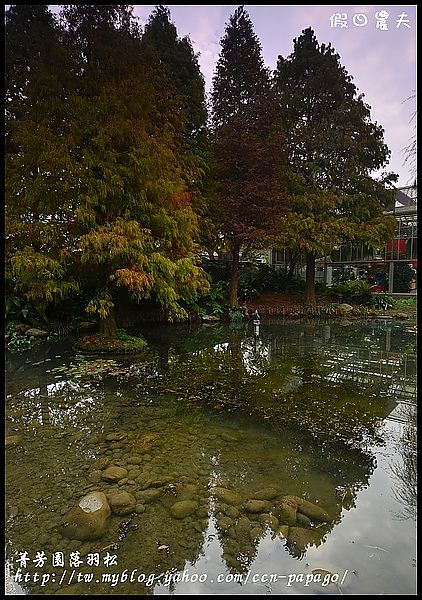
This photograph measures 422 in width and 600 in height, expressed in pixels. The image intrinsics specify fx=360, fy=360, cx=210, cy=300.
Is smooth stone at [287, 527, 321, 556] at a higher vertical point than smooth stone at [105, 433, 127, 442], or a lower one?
lower

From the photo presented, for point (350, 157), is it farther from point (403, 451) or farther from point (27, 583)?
point (27, 583)

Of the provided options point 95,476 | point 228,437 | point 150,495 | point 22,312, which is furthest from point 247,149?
point 150,495

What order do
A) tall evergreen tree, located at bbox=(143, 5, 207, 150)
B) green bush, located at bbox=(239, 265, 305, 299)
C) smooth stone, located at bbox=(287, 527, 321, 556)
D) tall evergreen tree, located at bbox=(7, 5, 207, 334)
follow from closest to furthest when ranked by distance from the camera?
smooth stone, located at bbox=(287, 527, 321, 556) < tall evergreen tree, located at bbox=(7, 5, 207, 334) < tall evergreen tree, located at bbox=(143, 5, 207, 150) < green bush, located at bbox=(239, 265, 305, 299)

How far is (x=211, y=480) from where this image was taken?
2934 mm

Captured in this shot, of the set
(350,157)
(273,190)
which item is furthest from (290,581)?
(350,157)

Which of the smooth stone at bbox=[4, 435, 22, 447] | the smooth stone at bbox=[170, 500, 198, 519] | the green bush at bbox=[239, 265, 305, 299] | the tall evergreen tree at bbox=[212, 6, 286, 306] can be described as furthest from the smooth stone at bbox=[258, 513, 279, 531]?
the green bush at bbox=[239, 265, 305, 299]

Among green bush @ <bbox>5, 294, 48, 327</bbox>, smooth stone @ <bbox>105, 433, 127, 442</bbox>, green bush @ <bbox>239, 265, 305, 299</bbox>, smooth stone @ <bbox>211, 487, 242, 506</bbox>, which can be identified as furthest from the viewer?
green bush @ <bbox>239, 265, 305, 299</bbox>

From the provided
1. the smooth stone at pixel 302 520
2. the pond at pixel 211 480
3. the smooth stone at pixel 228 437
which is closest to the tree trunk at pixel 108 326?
the pond at pixel 211 480

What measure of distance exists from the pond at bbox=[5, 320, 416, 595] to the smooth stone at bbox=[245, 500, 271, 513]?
12 mm

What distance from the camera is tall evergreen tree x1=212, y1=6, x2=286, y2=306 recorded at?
12.1 metres

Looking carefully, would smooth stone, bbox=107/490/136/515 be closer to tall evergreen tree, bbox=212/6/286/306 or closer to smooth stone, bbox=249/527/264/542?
smooth stone, bbox=249/527/264/542

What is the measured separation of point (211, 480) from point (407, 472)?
1714 mm

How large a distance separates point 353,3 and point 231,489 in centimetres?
337

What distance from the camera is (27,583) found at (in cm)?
196
